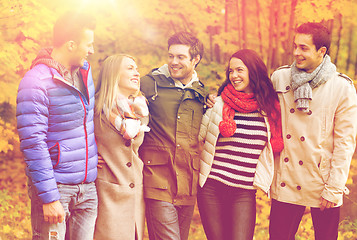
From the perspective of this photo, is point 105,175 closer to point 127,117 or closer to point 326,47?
point 127,117

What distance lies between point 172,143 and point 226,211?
0.78m

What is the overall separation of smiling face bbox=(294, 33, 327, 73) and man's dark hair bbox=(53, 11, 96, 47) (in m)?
1.81

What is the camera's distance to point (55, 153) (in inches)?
101

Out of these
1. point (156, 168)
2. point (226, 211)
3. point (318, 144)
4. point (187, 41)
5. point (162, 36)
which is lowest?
point (226, 211)

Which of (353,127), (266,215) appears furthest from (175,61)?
(266,215)

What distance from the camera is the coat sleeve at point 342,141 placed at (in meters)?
3.09

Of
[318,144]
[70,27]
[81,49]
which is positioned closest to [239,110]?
[318,144]

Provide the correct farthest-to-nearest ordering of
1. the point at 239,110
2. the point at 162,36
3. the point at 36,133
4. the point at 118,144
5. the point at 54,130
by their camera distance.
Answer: the point at 162,36 → the point at 239,110 → the point at 118,144 → the point at 54,130 → the point at 36,133

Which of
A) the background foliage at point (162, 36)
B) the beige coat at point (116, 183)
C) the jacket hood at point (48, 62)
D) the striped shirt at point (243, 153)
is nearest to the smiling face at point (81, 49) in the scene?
the jacket hood at point (48, 62)

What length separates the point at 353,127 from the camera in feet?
10.1

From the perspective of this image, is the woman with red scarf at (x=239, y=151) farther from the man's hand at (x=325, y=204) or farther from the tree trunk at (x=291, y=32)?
the tree trunk at (x=291, y=32)

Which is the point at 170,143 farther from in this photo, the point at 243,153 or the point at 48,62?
the point at 48,62

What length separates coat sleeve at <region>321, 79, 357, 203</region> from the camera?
3.09m

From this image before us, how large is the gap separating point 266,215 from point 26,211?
3.76 metres
